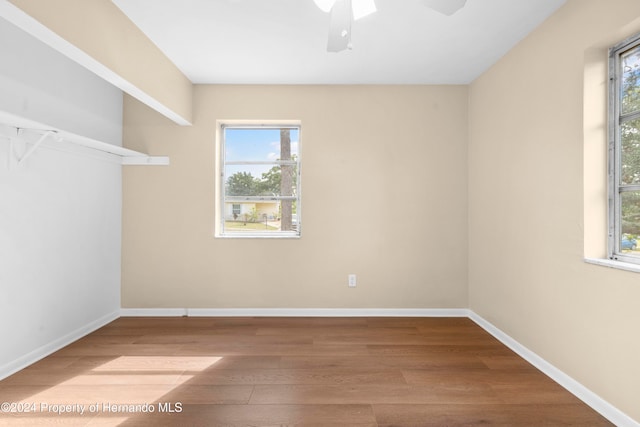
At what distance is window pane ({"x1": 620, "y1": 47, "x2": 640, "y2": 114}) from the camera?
Result: 1.90 m

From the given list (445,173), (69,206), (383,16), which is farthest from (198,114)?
(445,173)

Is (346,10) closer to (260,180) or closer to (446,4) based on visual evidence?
(446,4)

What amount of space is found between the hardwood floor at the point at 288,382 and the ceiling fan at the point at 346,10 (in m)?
2.07

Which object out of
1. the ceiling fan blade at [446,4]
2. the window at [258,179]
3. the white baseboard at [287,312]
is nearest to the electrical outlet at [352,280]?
the white baseboard at [287,312]

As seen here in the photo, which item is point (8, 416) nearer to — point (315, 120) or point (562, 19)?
point (315, 120)

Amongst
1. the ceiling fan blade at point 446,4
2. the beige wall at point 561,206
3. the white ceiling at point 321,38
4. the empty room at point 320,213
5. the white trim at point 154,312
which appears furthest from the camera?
the white trim at point 154,312

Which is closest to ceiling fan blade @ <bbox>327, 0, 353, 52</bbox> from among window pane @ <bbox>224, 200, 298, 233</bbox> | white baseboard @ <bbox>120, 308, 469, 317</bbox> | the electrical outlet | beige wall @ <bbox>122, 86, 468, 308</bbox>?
beige wall @ <bbox>122, 86, 468, 308</bbox>

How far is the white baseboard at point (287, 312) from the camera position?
11.8 ft

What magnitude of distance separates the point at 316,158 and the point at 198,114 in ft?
4.55

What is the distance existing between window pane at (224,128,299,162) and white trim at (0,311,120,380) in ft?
6.89

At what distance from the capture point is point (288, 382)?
7.32 feet

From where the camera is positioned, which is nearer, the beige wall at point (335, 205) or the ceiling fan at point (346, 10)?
the ceiling fan at point (346, 10)

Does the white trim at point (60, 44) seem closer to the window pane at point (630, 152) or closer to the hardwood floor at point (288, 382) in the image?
the hardwood floor at point (288, 382)

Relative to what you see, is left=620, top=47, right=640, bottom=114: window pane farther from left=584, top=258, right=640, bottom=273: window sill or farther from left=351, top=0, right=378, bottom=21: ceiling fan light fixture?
left=351, top=0, right=378, bottom=21: ceiling fan light fixture
